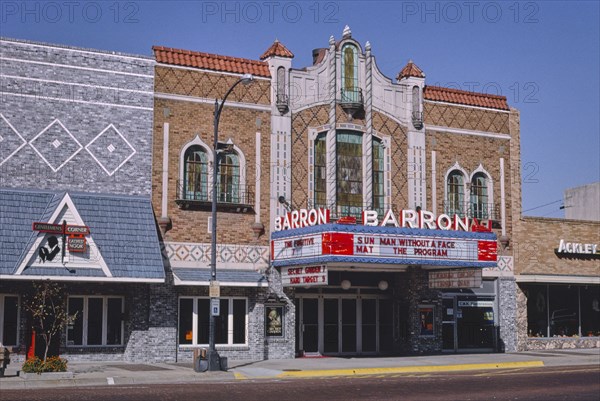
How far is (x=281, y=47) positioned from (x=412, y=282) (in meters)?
11.4

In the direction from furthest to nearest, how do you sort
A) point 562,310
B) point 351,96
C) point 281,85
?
point 562,310, point 351,96, point 281,85

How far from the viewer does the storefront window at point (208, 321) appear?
33.7m

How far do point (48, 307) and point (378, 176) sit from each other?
48.7 feet

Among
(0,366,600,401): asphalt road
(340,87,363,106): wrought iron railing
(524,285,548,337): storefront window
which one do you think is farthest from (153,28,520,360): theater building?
(0,366,600,401): asphalt road

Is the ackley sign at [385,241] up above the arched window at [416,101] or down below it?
below

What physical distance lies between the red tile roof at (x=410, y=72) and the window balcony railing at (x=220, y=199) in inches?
364

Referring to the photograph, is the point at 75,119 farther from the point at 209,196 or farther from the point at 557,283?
the point at 557,283

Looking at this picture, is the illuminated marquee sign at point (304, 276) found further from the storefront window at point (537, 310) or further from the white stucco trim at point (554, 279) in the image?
the storefront window at point (537, 310)

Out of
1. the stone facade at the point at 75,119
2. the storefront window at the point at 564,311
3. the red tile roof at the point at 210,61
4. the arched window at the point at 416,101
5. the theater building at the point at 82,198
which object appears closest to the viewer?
the theater building at the point at 82,198

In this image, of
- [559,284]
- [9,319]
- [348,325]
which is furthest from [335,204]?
[9,319]

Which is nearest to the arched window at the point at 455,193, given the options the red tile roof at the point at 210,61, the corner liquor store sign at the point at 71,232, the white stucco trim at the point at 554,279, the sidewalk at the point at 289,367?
the white stucco trim at the point at 554,279

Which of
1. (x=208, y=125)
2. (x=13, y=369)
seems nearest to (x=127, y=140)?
(x=208, y=125)

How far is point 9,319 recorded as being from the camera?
30.6 meters

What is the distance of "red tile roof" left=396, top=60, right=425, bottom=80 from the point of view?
39406 mm
